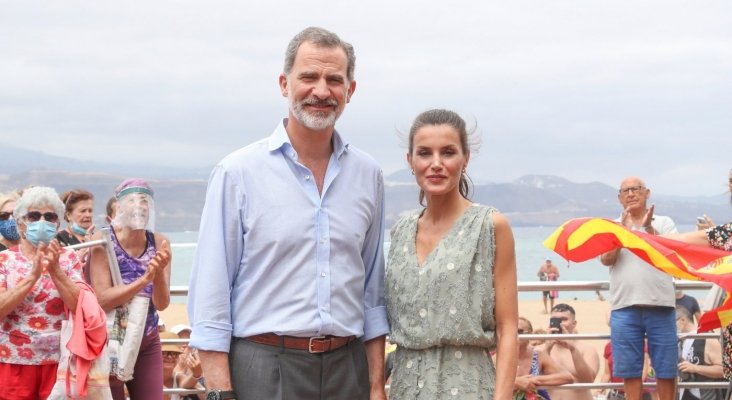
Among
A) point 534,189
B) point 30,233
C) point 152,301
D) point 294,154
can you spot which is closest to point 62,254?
point 30,233

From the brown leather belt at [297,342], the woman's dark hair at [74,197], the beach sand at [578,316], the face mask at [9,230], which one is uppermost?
the beach sand at [578,316]

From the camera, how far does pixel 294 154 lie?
3861mm

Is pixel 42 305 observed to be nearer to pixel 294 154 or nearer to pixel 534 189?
pixel 294 154

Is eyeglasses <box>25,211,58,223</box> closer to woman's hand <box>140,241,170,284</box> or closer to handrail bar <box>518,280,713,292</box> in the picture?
woman's hand <box>140,241,170,284</box>

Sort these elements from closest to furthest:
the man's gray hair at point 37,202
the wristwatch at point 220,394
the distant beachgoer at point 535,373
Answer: the wristwatch at point 220,394 → the man's gray hair at point 37,202 → the distant beachgoer at point 535,373

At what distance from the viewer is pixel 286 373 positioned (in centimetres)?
372

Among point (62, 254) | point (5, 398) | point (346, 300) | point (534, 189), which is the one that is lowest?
point (5, 398)

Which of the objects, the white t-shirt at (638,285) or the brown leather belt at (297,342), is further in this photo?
the white t-shirt at (638,285)

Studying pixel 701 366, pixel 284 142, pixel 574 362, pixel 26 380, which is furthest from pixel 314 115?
pixel 701 366

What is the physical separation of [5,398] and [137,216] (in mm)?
1188

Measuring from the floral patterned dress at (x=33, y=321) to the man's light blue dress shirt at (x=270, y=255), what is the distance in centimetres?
194

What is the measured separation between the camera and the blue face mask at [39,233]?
547 cm

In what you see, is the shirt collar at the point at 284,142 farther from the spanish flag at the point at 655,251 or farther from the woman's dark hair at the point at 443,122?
the spanish flag at the point at 655,251

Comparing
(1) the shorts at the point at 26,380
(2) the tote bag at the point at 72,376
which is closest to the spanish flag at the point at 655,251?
(2) the tote bag at the point at 72,376
